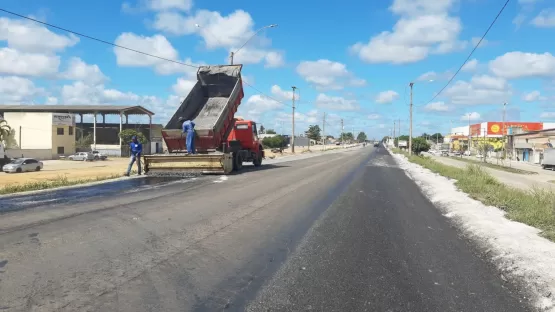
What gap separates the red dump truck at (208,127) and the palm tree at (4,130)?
43181mm

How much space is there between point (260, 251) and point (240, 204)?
176 inches

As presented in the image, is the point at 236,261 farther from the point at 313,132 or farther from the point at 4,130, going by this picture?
the point at 313,132

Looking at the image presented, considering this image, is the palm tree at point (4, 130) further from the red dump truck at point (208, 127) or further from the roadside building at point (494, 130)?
the roadside building at point (494, 130)

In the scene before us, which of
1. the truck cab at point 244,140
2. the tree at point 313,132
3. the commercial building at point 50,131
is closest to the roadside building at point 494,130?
the tree at point 313,132

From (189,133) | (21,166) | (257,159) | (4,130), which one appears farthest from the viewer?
(4,130)

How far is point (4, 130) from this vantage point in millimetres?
54250

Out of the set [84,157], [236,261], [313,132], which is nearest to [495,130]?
[313,132]

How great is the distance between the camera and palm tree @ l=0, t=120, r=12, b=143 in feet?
176

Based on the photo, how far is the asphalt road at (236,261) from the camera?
176 inches

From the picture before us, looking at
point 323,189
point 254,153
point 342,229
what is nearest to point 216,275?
point 342,229

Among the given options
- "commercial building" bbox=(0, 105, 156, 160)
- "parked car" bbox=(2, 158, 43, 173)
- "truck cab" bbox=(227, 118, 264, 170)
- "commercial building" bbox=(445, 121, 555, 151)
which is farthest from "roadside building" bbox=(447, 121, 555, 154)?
"parked car" bbox=(2, 158, 43, 173)

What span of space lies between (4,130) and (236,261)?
193 ft

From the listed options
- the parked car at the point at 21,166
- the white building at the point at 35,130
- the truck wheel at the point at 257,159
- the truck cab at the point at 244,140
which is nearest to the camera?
the truck cab at the point at 244,140

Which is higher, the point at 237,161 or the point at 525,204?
the point at 237,161
